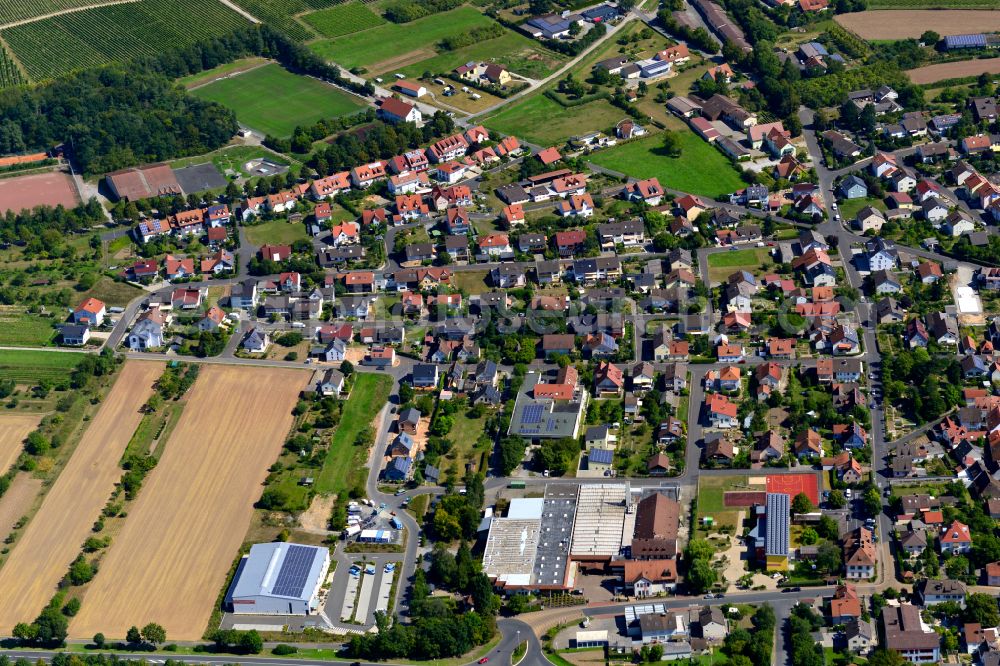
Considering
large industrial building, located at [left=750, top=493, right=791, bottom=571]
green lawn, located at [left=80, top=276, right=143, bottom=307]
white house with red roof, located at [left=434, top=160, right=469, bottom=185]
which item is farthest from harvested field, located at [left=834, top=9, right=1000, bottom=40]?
green lawn, located at [left=80, top=276, right=143, bottom=307]

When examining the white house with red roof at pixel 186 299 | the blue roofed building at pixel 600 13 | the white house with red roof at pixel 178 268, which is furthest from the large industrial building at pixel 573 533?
the blue roofed building at pixel 600 13

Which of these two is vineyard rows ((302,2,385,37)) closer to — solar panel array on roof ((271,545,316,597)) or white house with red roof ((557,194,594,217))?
white house with red roof ((557,194,594,217))

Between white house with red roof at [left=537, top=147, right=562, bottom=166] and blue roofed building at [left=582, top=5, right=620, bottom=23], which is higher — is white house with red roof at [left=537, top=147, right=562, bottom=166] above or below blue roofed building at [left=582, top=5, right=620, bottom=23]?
below

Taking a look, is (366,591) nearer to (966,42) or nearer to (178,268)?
(178,268)

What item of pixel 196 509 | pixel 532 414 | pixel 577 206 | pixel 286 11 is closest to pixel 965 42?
pixel 577 206

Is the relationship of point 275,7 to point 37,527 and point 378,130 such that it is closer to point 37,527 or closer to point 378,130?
point 378,130

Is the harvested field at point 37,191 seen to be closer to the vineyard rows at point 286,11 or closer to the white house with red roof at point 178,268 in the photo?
the white house with red roof at point 178,268
